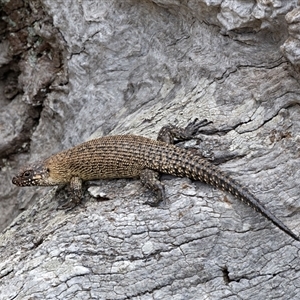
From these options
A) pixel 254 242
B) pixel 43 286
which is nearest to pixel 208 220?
pixel 254 242

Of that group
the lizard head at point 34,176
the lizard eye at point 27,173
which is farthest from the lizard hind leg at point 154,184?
the lizard eye at point 27,173

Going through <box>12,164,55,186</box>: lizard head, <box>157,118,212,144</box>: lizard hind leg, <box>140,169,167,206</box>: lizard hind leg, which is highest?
<box>157,118,212,144</box>: lizard hind leg

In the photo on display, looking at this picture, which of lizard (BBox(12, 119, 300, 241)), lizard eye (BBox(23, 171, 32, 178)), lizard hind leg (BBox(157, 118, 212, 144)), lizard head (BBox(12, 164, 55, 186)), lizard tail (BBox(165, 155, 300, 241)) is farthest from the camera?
lizard eye (BBox(23, 171, 32, 178))

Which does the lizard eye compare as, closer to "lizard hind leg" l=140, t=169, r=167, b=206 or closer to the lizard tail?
"lizard hind leg" l=140, t=169, r=167, b=206

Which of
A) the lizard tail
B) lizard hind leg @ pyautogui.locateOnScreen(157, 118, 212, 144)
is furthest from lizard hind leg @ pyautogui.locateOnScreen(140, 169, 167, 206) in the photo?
lizard hind leg @ pyautogui.locateOnScreen(157, 118, 212, 144)

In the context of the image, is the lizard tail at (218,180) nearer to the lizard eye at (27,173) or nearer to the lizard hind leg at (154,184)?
the lizard hind leg at (154,184)

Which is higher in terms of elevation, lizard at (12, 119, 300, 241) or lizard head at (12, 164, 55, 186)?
lizard at (12, 119, 300, 241)

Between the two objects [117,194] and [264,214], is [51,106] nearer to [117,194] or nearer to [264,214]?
[117,194]
